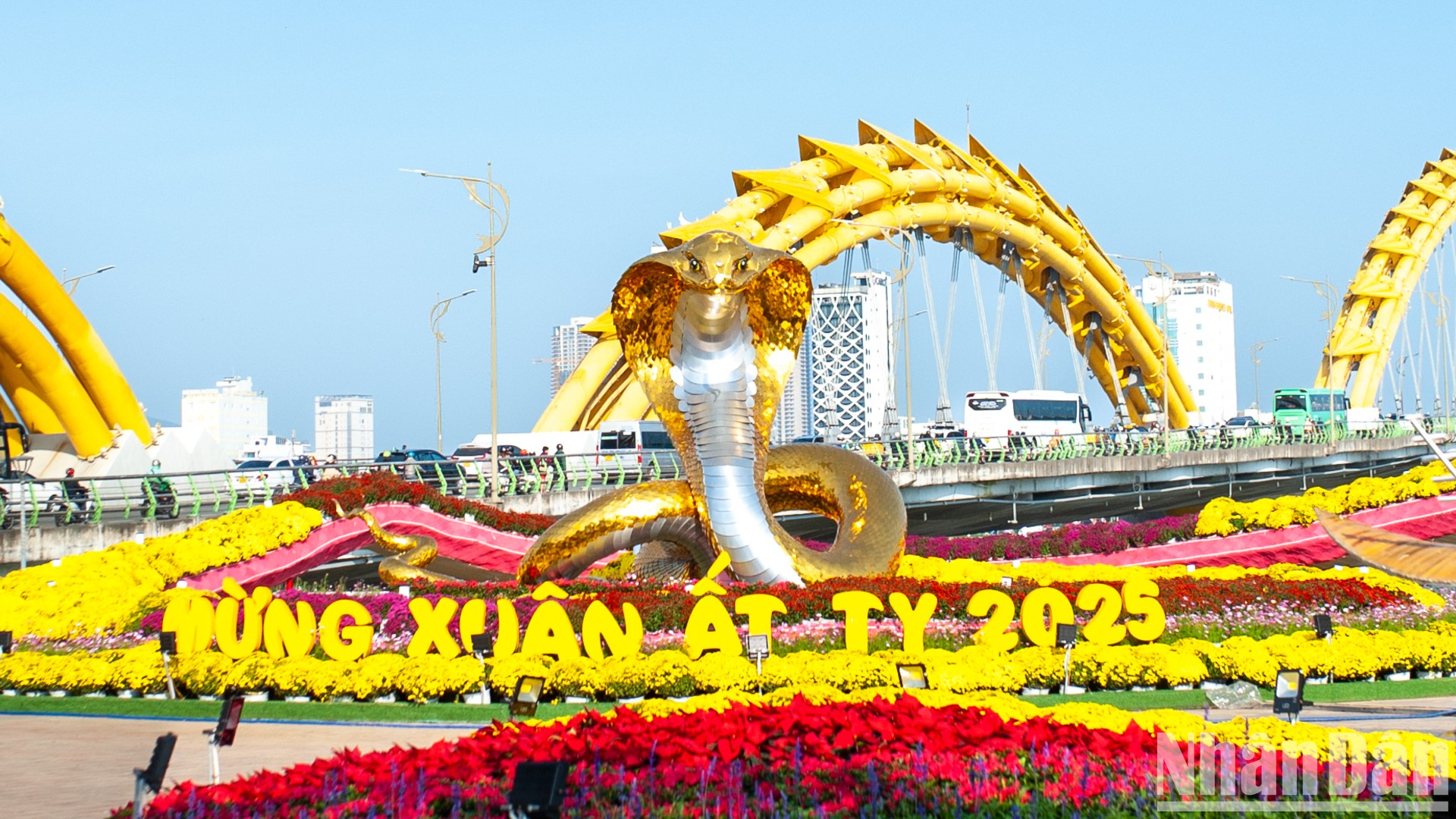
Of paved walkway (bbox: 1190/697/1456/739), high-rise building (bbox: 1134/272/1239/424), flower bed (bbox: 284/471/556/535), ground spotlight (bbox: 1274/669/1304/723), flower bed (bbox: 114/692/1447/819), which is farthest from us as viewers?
high-rise building (bbox: 1134/272/1239/424)

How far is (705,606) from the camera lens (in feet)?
45.5

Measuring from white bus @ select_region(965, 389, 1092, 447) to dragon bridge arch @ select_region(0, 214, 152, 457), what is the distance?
107ft

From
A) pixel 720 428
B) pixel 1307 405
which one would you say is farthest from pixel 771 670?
pixel 1307 405

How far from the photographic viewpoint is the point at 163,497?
27.1m

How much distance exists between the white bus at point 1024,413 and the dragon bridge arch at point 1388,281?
17.8 metres

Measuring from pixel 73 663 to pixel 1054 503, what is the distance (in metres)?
37.7

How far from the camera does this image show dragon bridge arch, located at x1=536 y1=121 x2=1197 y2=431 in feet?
159

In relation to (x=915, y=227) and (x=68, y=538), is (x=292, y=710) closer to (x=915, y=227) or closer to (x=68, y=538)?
(x=68, y=538)

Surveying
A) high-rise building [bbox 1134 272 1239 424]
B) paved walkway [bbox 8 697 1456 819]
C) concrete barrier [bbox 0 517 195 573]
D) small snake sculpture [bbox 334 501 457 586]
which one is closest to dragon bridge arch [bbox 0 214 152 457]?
concrete barrier [bbox 0 517 195 573]

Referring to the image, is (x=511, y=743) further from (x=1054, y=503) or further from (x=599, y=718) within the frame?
(x=1054, y=503)

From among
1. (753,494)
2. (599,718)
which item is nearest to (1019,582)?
(753,494)

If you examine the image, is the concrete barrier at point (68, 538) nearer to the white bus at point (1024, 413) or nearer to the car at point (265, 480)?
the car at point (265, 480)

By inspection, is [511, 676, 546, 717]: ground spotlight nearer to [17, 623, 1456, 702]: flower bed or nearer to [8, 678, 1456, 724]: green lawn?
[8, 678, 1456, 724]: green lawn

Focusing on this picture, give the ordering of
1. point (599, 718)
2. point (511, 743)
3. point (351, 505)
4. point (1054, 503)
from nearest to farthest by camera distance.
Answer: point (511, 743)
point (599, 718)
point (351, 505)
point (1054, 503)
